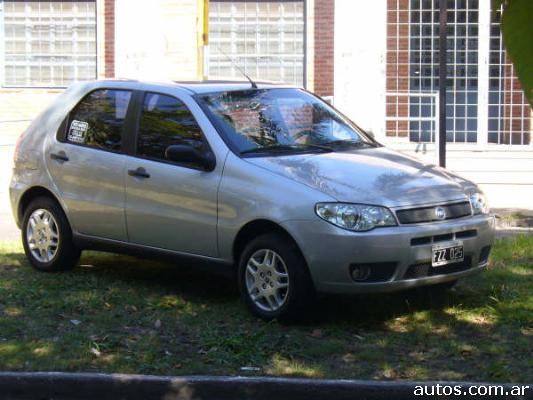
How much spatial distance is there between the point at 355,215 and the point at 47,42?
13.2 meters

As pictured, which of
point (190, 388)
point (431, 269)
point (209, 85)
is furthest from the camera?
point (209, 85)

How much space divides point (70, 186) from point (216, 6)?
10.4 meters

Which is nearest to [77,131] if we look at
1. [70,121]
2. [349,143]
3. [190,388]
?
[70,121]

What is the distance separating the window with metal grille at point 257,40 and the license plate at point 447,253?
36.2ft

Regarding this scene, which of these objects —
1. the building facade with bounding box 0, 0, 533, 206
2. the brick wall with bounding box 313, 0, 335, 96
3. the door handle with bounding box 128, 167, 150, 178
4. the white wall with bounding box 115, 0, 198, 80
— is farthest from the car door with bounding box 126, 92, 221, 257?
the white wall with bounding box 115, 0, 198, 80

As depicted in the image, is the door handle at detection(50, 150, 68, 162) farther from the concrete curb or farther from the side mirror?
the concrete curb

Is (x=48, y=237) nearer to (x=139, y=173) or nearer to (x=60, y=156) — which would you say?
(x=60, y=156)

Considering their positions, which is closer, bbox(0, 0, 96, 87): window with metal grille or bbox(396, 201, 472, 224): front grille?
bbox(396, 201, 472, 224): front grille

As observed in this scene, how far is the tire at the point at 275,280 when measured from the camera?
5.64m

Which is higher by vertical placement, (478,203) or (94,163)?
(94,163)

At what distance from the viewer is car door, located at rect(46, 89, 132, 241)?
6805mm

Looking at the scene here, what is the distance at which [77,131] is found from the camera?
723 cm

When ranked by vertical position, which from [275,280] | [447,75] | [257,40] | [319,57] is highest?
[257,40]

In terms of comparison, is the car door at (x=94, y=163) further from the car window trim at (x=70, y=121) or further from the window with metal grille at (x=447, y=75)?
the window with metal grille at (x=447, y=75)
